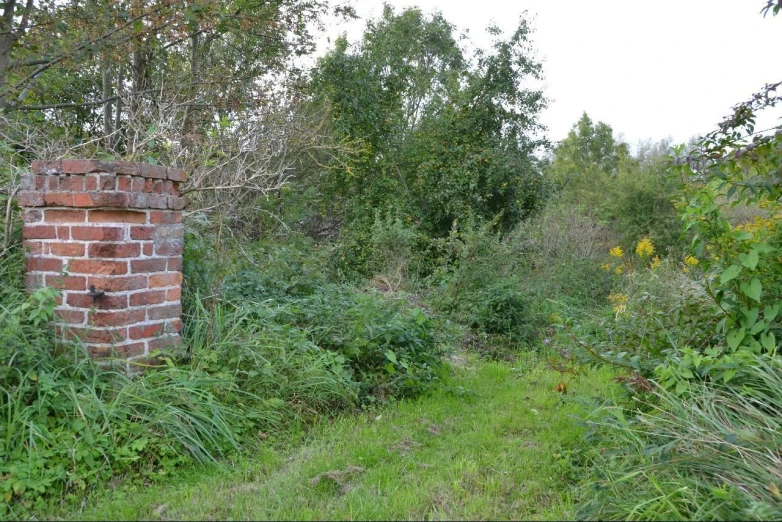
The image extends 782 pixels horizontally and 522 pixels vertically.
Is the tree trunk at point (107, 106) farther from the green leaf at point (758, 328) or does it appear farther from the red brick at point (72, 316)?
the green leaf at point (758, 328)

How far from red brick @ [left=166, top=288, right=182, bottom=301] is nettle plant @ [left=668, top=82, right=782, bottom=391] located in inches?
120

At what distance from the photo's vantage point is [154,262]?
381 centimetres

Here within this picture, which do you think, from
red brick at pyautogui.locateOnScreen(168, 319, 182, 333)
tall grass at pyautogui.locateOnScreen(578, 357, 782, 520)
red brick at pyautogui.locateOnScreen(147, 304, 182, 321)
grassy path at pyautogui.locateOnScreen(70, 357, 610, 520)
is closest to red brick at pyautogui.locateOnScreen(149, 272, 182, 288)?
red brick at pyautogui.locateOnScreen(147, 304, 182, 321)

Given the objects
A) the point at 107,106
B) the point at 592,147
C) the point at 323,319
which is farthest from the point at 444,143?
the point at 592,147

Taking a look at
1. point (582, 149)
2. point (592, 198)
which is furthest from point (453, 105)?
point (582, 149)

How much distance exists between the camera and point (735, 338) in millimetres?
3389

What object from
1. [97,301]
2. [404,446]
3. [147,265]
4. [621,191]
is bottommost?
[404,446]

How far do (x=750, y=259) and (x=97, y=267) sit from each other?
3.70 metres

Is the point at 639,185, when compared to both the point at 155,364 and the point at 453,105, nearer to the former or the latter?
the point at 453,105

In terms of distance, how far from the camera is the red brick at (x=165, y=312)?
3811mm

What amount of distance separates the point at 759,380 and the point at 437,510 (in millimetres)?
1915

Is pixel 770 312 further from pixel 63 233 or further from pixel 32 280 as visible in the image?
pixel 32 280

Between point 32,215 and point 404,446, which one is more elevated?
point 32,215

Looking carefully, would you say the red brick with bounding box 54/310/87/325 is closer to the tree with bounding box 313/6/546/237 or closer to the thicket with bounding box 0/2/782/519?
the thicket with bounding box 0/2/782/519
